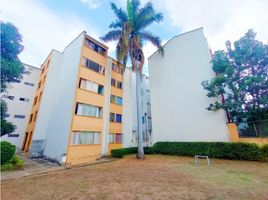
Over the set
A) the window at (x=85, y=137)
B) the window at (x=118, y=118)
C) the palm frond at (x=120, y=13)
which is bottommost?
the window at (x=85, y=137)

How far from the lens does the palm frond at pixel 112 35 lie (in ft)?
55.3

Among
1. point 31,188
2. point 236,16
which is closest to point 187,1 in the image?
point 236,16

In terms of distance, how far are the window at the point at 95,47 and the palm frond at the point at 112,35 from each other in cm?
273

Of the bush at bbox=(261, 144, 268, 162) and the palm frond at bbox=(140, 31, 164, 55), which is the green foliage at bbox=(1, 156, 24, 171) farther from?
the bush at bbox=(261, 144, 268, 162)

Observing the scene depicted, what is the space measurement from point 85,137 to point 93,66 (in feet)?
29.0

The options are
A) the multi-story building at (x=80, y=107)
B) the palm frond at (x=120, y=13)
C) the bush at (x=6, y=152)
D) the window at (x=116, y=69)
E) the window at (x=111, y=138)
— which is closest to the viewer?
the bush at (x=6, y=152)

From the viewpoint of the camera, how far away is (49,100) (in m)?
20.5

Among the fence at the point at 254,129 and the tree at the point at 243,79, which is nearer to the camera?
the fence at the point at 254,129

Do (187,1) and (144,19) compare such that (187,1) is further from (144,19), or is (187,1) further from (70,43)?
(70,43)

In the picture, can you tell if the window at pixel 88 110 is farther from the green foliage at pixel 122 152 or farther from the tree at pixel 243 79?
the tree at pixel 243 79

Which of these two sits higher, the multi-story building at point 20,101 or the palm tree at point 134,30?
the palm tree at point 134,30

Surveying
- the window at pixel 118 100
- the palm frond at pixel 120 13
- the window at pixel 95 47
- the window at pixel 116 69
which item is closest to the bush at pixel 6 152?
the window at pixel 118 100

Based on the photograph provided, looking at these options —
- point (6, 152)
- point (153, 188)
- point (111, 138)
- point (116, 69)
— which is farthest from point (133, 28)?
point (6, 152)

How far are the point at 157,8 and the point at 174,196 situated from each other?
1812cm
